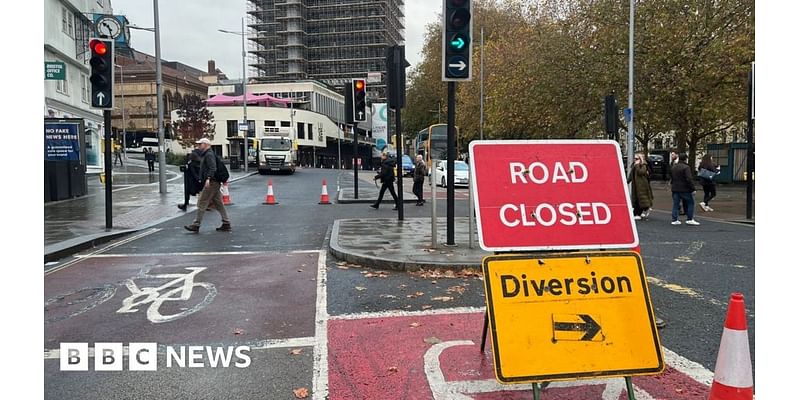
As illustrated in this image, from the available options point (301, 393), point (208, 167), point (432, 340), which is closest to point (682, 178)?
point (208, 167)

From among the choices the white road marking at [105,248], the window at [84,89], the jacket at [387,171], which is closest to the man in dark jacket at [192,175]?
the white road marking at [105,248]

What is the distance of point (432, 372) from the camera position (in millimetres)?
3977

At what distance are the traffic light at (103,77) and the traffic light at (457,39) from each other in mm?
6337

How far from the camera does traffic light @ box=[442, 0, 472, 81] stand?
802 centimetres

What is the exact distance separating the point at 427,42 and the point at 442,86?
620cm

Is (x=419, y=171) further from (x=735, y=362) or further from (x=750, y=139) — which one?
(x=735, y=362)

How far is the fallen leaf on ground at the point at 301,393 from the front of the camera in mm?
3598

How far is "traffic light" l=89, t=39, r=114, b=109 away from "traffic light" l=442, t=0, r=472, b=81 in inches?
249

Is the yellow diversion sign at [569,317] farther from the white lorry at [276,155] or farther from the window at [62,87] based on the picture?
the white lorry at [276,155]

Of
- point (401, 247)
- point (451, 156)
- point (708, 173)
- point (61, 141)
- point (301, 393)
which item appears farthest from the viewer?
point (61, 141)

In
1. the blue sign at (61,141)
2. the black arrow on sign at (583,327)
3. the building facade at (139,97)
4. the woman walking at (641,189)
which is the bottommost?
the black arrow on sign at (583,327)

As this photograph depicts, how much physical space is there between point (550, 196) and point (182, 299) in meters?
4.13

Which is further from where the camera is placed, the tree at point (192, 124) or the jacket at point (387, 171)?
the tree at point (192, 124)

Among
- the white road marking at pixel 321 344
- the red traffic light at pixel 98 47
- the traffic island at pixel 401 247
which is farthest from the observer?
the red traffic light at pixel 98 47
